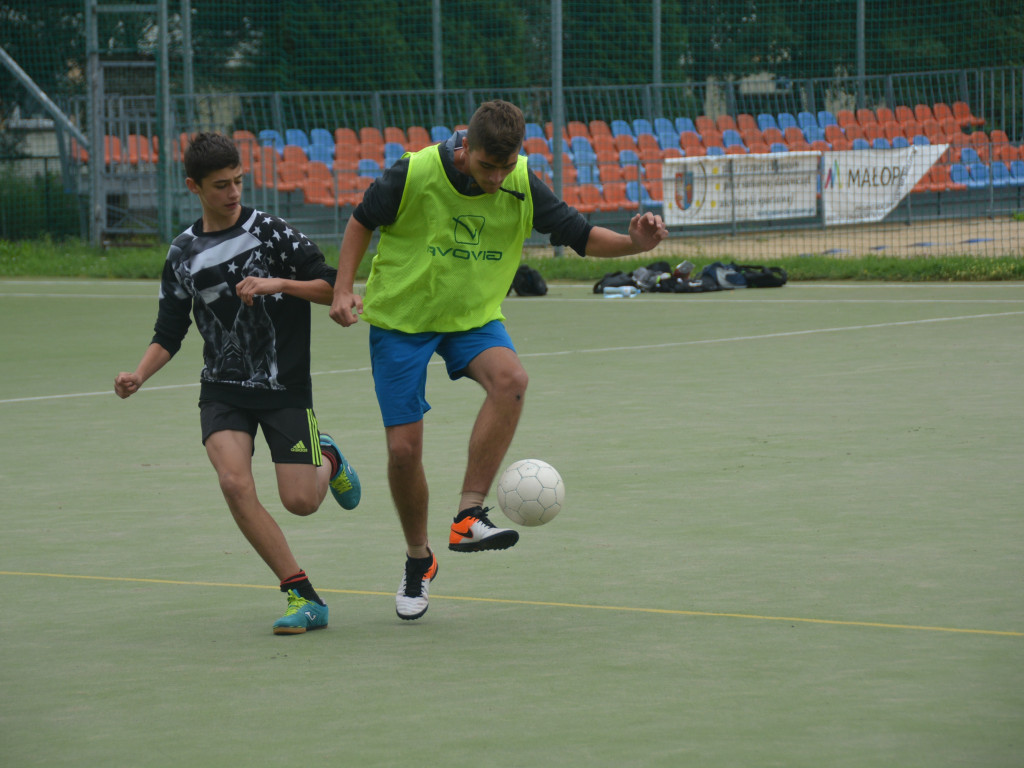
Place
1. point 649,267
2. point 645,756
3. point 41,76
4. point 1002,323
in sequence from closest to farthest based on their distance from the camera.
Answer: point 645,756, point 1002,323, point 649,267, point 41,76

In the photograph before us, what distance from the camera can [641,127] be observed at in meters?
27.7

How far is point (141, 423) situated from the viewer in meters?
9.75

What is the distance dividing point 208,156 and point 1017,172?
22993 millimetres

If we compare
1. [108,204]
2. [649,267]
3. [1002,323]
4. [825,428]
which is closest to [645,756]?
[825,428]

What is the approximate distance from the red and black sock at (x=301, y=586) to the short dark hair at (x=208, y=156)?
4.27 feet

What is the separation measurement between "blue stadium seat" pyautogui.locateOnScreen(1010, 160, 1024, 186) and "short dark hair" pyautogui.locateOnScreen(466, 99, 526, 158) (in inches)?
883

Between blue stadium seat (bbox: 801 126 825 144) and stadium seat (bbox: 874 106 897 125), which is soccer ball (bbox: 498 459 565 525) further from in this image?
stadium seat (bbox: 874 106 897 125)

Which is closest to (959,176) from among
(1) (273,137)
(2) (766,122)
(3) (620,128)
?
(2) (766,122)

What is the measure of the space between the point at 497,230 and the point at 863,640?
5.99ft

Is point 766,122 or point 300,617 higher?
point 766,122

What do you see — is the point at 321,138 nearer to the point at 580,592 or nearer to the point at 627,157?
the point at 627,157

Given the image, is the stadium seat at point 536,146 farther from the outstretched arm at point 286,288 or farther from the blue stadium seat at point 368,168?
the outstretched arm at point 286,288

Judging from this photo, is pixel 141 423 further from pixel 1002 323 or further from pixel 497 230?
pixel 1002 323

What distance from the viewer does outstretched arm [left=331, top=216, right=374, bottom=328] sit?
16.6 feet
